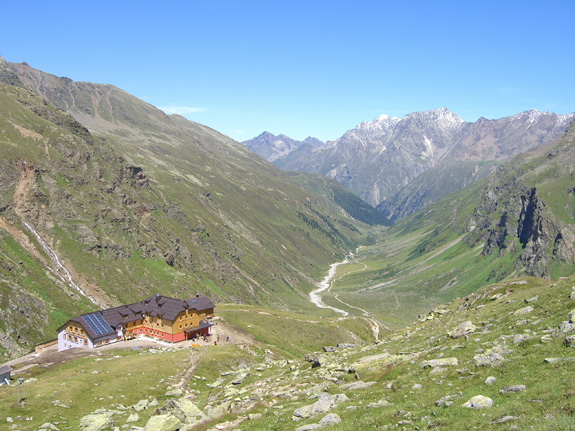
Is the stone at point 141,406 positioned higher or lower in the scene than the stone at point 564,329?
lower

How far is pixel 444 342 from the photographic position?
5047 centimetres

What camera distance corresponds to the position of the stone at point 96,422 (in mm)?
45844

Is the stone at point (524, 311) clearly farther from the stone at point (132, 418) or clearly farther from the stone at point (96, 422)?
the stone at point (96, 422)

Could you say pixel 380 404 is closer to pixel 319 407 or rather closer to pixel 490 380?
pixel 319 407

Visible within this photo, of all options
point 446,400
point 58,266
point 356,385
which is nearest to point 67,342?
point 58,266

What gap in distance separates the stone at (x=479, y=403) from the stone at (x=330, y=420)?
29.0 feet

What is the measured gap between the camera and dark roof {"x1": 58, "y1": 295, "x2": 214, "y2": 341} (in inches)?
3681

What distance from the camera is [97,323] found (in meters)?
95.9

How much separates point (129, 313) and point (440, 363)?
3348 inches

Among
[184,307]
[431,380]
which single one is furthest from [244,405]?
[184,307]

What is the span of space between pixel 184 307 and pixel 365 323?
3045 inches

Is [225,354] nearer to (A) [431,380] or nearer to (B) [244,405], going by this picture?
(B) [244,405]

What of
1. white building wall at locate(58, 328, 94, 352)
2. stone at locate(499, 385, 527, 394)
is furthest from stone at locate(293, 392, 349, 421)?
white building wall at locate(58, 328, 94, 352)

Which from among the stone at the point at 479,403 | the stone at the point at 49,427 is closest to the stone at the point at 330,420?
the stone at the point at 479,403
